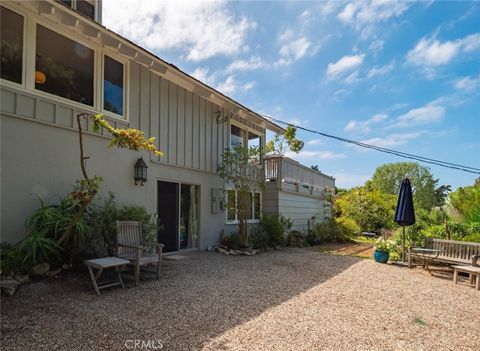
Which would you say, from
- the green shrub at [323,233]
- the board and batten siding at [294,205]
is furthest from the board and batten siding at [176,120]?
the green shrub at [323,233]

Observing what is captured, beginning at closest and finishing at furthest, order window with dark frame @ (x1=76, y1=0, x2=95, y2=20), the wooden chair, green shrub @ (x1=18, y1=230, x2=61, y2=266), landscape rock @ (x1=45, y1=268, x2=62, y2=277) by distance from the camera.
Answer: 1. green shrub @ (x1=18, y1=230, x2=61, y2=266)
2. landscape rock @ (x1=45, y1=268, x2=62, y2=277)
3. the wooden chair
4. window with dark frame @ (x1=76, y1=0, x2=95, y2=20)

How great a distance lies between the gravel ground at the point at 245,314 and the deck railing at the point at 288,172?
6.54 metres

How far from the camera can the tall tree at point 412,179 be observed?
41.3 metres

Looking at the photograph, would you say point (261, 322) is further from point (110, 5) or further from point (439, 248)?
point (110, 5)

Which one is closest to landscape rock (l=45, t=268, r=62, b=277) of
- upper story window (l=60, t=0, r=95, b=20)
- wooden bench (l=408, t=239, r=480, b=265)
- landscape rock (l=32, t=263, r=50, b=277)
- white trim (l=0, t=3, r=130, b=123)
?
landscape rock (l=32, t=263, r=50, b=277)

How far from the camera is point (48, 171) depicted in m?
5.95

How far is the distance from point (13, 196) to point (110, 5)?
6366 mm

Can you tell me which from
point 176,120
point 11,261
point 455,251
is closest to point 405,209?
point 455,251

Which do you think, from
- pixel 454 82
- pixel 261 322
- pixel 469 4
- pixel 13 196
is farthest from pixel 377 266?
pixel 454 82

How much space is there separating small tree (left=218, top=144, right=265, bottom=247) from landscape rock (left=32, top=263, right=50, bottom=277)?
6065 mm

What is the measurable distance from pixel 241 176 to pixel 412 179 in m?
39.6

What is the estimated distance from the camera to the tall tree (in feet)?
135

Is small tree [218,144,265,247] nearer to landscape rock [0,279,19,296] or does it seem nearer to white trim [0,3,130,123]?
white trim [0,3,130,123]

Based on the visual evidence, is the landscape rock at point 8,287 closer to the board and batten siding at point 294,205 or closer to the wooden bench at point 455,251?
the wooden bench at point 455,251
